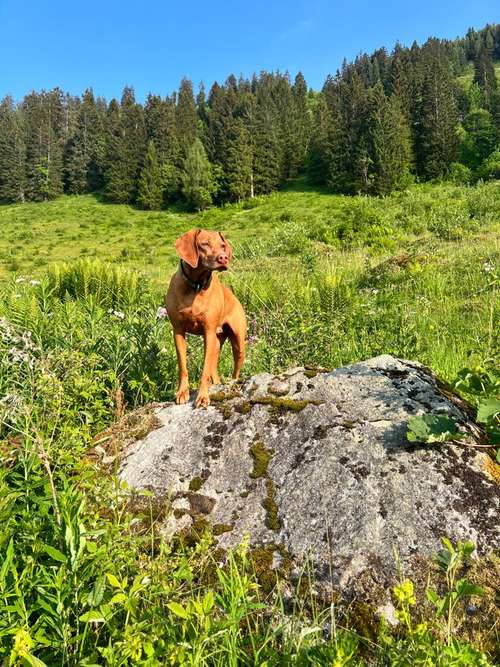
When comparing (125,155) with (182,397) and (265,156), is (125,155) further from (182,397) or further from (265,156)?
(182,397)

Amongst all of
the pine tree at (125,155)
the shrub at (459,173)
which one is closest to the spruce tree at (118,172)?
the pine tree at (125,155)

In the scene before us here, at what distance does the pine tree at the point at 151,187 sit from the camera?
230 ft

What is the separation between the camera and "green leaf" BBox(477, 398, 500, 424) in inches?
80.9

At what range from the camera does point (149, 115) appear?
83688mm

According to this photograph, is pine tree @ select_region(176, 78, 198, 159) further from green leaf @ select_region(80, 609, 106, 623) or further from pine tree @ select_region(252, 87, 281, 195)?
green leaf @ select_region(80, 609, 106, 623)

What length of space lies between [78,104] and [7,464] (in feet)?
394

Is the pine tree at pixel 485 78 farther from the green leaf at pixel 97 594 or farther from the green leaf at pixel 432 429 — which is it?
the green leaf at pixel 97 594

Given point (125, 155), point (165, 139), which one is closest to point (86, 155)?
point (125, 155)

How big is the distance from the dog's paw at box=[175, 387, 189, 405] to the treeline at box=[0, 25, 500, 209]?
57752mm

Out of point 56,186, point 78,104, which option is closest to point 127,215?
point 56,186

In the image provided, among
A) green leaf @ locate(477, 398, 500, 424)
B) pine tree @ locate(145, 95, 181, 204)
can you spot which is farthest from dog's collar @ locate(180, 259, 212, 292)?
pine tree @ locate(145, 95, 181, 204)

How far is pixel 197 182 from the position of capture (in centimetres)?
6644

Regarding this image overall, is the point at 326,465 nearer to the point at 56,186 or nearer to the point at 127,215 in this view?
the point at 127,215

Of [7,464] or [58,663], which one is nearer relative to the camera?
[58,663]
